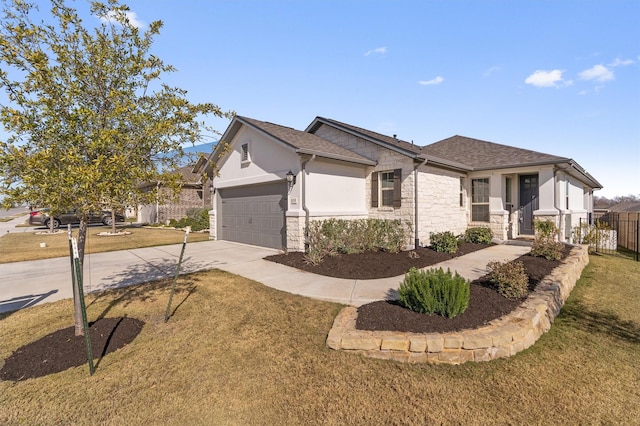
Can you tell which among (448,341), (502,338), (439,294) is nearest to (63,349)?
(448,341)

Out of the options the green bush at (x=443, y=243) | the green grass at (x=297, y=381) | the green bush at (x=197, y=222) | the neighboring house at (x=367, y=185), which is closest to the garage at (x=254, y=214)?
the neighboring house at (x=367, y=185)

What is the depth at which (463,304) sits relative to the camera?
14.2ft

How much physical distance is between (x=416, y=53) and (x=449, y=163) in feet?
14.1

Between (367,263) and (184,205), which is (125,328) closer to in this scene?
(367,263)

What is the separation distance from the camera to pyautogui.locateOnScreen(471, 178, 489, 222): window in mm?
13117

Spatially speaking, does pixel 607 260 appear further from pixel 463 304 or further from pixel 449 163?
pixel 463 304

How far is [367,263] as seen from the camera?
26.8ft

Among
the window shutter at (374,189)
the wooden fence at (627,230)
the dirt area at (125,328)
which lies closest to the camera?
the dirt area at (125,328)

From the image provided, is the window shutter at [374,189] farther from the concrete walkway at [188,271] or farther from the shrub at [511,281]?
the shrub at [511,281]

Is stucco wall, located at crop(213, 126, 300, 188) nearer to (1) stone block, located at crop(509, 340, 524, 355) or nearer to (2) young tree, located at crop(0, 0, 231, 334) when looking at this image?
(2) young tree, located at crop(0, 0, 231, 334)

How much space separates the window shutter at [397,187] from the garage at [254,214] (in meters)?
4.14

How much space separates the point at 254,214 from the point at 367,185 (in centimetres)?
497

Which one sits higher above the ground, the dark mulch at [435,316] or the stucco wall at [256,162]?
the stucco wall at [256,162]

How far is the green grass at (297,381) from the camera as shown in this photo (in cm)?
274
